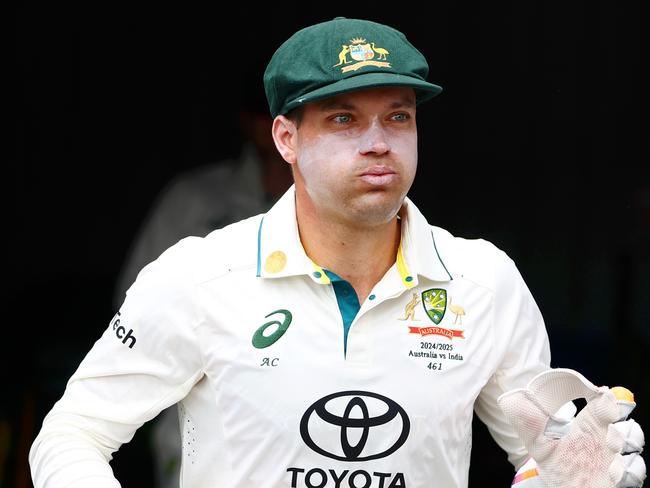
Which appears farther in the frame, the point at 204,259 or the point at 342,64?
the point at 204,259

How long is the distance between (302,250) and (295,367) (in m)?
0.23

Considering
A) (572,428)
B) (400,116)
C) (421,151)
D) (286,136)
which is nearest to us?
(572,428)

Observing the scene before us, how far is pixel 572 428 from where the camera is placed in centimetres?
234

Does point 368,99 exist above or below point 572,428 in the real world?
above

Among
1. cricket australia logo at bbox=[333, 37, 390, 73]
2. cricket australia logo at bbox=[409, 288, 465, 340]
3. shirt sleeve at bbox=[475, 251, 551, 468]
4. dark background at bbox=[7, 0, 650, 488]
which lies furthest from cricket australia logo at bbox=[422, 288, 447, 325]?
dark background at bbox=[7, 0, 650, 488]

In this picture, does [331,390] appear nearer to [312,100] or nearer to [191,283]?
[191,283]

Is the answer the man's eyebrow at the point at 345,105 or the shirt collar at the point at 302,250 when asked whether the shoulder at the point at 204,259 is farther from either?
the man's eyebrow at the point at 345,105

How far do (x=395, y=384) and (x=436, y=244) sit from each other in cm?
33

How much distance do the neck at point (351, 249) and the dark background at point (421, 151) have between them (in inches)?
82.5

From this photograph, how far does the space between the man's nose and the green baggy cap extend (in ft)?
0.30

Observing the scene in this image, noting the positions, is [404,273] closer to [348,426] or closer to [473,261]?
[473,261]

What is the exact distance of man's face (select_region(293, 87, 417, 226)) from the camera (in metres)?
2.39

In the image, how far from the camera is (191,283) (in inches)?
98.3

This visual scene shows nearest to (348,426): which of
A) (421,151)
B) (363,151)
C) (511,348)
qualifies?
(511,348)
